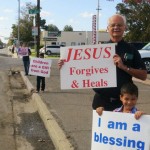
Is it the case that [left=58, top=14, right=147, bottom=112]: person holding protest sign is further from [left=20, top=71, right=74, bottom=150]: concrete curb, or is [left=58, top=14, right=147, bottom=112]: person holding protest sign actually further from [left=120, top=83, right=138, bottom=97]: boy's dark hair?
[left=20, top=71, right=74, bottom=150]: concrete curb

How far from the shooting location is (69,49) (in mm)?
5129

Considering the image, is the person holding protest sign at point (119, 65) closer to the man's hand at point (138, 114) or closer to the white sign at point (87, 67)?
the white sign at point (87, 67)

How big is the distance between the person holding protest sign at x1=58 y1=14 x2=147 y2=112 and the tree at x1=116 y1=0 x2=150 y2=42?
55.3 m

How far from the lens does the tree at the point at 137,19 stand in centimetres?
6022

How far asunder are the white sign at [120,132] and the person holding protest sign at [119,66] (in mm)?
159

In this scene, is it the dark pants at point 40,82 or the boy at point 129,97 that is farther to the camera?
the dark pants at point 40,82

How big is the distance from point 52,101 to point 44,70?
2.58 metres

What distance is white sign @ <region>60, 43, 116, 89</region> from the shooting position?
4846 millimetres

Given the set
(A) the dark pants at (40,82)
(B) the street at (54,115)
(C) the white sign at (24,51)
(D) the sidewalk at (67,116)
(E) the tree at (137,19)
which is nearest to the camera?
(D) the sidewalk at (67,116)

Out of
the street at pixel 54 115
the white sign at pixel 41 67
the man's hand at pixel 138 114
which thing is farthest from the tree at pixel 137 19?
the man's hand at pixel 138 114

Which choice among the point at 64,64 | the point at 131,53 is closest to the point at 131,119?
the point at 131,53

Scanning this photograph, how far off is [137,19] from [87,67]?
191 ft

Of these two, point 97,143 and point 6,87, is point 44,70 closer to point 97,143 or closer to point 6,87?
point 6,87

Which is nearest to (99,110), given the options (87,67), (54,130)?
(87,67)
